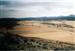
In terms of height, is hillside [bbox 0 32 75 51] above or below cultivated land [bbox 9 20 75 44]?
below

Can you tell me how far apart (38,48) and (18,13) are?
50 cm

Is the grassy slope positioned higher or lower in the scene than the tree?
lower

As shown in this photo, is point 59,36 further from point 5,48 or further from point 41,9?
point 5,48

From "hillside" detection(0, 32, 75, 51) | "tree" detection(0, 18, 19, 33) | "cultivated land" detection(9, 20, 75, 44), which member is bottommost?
"hillside" detection(0, 32, 75, 51)

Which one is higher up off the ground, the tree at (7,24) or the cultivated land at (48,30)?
the tree at (7,24)

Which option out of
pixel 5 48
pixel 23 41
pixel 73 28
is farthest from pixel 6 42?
pixel 73 28

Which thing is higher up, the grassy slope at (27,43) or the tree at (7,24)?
the tree at (7,24)

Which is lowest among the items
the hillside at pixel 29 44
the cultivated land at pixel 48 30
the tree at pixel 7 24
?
the hillside at pixel 29 44

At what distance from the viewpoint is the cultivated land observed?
1748 mm

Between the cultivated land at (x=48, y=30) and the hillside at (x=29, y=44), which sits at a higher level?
the cultivated land at (x=48, y=30)

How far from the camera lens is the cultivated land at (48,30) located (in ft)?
5.74

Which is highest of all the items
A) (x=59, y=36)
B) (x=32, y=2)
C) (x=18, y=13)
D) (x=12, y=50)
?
(x=32, y=2)

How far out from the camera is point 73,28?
1.75 metres

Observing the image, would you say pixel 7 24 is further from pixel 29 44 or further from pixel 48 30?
pixel 48 30
